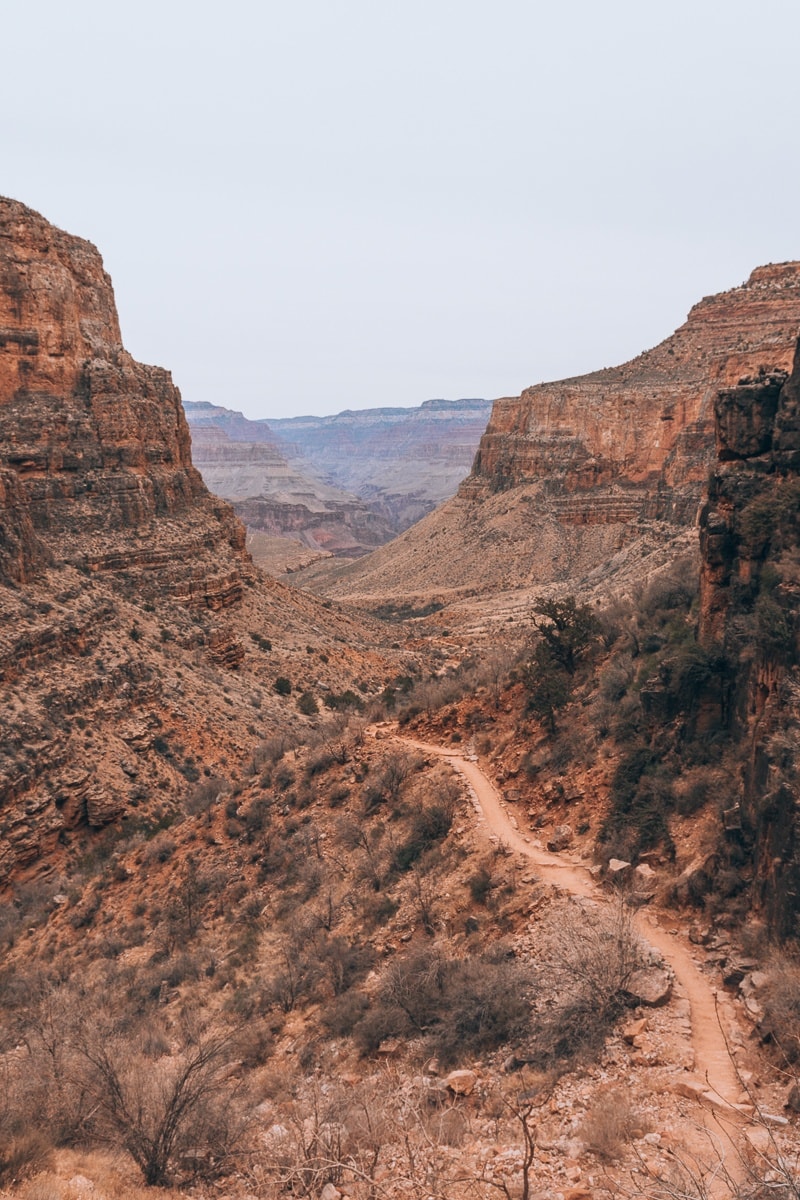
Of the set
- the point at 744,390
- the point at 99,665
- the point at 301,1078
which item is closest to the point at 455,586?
the point at 99,665

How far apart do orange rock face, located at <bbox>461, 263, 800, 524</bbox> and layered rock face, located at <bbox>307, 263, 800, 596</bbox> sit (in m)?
0.11

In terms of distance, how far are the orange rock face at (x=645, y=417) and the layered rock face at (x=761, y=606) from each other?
47357mm

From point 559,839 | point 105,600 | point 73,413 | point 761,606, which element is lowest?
point 559,839

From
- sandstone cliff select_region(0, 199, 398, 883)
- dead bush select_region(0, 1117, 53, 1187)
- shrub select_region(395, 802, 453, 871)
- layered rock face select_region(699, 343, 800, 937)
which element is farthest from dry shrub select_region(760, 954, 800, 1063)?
sandstone cliff select_region(0, 199, 398, 883)

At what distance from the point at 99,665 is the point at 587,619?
15.6 metres

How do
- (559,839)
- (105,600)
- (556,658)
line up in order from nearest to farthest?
(559,839)
(556,658)
(105,600)

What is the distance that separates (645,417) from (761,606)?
64406 millimetres

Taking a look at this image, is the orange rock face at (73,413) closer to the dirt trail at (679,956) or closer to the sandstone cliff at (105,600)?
the sandstone cliff at (105,600)

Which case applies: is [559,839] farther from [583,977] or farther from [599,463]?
[599,463]

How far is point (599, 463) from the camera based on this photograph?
252 ft

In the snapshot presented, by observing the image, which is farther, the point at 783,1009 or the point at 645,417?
the point at 645,417

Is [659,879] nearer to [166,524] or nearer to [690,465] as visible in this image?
[166,524]

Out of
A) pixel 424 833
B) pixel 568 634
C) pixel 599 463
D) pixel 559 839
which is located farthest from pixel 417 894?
pixel 599 463

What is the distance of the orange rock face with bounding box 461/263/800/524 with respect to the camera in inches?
2525
